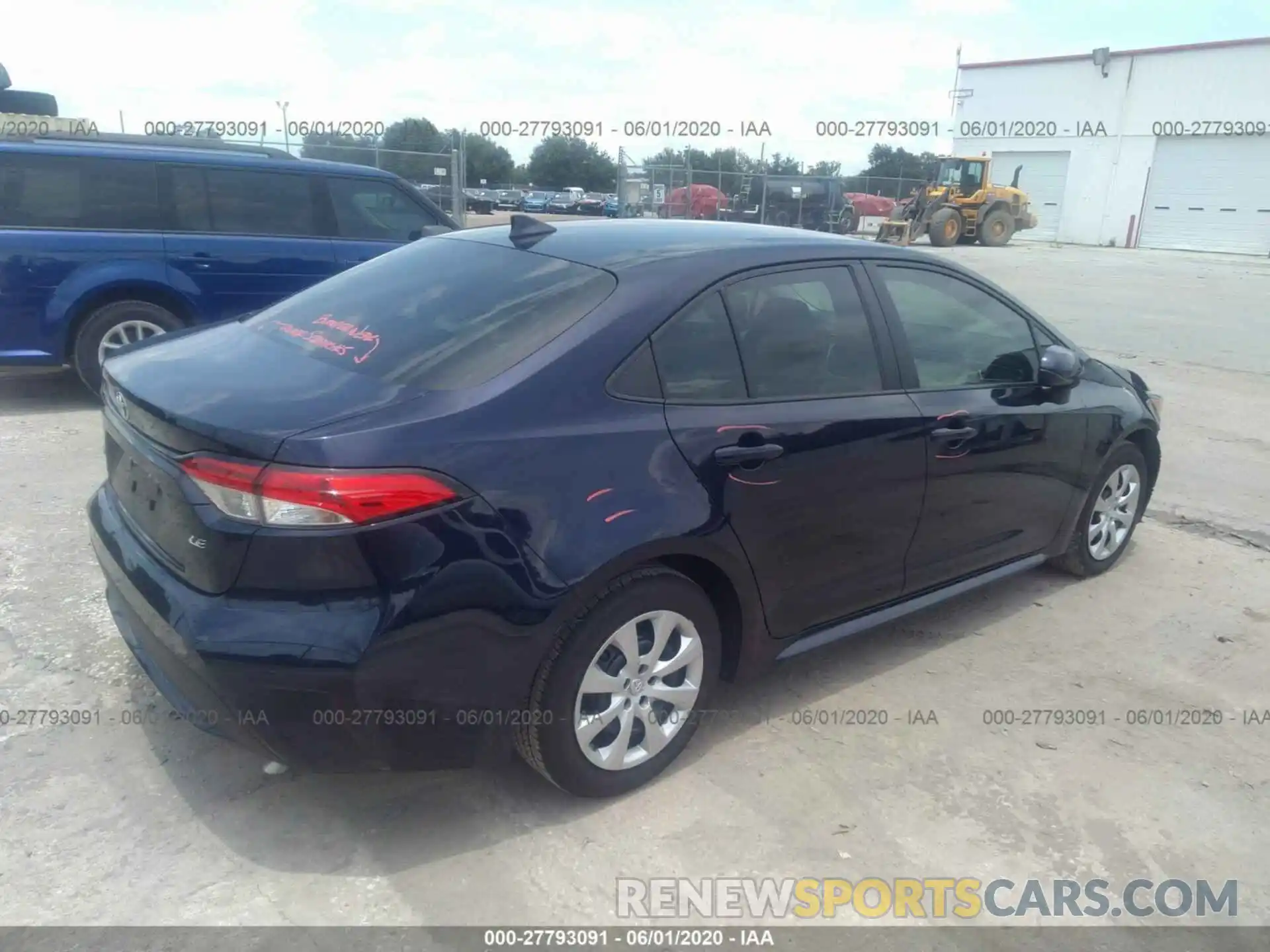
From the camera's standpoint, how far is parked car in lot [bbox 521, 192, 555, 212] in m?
31.3

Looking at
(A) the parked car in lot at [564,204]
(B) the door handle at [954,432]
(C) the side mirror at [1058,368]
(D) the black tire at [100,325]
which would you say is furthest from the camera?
(A) the parked car in lot at [564,204]

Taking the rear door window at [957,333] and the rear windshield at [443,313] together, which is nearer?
the rear windshield at [443,313]

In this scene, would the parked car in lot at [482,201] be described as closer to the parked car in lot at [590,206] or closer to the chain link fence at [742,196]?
the parked car in lot at [590,206]

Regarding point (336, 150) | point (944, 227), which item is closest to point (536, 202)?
point (944, 227)

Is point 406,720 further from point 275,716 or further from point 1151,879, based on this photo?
point 1151,879

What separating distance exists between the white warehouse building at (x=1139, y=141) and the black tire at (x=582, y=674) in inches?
1542

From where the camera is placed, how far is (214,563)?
2.36 m

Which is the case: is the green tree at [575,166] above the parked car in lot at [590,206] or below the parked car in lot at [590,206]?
above

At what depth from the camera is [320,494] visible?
7.38 feet

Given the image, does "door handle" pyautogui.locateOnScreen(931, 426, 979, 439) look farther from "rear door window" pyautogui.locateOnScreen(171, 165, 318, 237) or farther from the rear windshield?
"rear door window" pyautogui.locateOnScreen(171, 165, 318, 237)

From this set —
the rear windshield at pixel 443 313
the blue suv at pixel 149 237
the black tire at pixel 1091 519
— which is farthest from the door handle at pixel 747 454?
the blue suv at pixel 149 237

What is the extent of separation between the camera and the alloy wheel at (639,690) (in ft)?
8.93

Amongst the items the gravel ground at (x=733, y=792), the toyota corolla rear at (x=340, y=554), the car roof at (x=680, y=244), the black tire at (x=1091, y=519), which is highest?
the car roof at (x=680, y=244)

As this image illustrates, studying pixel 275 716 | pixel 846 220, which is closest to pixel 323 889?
→ pixel 275 716
